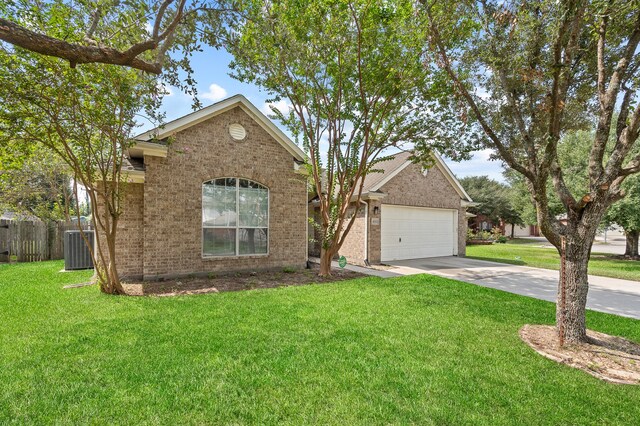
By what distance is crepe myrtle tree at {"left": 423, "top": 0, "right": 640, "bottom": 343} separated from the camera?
13.0 ft

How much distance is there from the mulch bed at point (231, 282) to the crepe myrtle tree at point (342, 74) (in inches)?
30.2

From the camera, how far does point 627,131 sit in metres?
3.94

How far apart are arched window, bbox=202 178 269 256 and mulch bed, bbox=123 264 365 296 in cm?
84

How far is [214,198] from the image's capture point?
9.28 metres

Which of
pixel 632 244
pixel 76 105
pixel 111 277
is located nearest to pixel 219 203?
pixel 111 277

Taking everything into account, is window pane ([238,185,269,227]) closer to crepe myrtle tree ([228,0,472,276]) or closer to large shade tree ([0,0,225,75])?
crepe myrtle tree ([228,0,472,276])

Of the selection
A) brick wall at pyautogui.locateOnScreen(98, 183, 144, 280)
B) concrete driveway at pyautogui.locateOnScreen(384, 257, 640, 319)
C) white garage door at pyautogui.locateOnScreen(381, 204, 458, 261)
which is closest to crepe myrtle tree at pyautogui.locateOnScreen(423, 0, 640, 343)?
concrete driveway at pyautogui.locateOnScreen(384, 257, 640, 319)

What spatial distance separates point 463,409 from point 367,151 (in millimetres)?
7158

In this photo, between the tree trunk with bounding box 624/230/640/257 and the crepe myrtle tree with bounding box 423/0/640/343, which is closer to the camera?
the crepe myrtle tree with bounding box 423/0/640/343

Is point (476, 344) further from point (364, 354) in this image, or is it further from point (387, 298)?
point (387, 298)

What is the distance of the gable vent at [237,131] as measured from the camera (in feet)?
31.2

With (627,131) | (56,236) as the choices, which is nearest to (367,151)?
(627,131)

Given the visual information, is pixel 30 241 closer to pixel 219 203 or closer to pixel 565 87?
pixel 219 203

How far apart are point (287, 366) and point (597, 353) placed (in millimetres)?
4141
